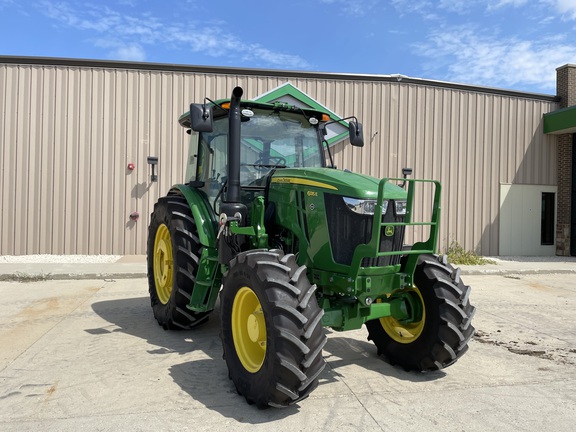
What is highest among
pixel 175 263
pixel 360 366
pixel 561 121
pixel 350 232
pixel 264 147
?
pixel 561 121

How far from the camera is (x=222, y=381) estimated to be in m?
3.75

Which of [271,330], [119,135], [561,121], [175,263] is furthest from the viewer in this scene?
[561,121]

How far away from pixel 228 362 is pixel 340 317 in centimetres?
96

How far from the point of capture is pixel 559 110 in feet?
44.6

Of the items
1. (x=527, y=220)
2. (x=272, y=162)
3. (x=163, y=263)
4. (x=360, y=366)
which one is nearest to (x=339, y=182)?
(x=272, y=162)

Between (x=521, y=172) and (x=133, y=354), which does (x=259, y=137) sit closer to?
(x=133, y=354)

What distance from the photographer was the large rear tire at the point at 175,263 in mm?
4777

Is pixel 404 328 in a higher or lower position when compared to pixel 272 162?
lower

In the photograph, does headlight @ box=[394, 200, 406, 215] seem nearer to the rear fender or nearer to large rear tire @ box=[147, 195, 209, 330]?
the rear fender

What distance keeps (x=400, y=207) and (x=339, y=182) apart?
54 centimetres

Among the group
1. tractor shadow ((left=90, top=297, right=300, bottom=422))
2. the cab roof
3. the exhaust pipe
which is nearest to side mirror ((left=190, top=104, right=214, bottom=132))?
the exhaust pipe

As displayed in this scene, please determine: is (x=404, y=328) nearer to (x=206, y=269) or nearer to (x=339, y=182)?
(x=339, y=182)

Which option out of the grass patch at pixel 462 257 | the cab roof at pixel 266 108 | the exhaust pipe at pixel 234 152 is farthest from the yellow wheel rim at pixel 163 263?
the grass patch at pixel 462 257

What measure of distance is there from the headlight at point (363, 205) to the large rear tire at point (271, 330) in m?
0.64
